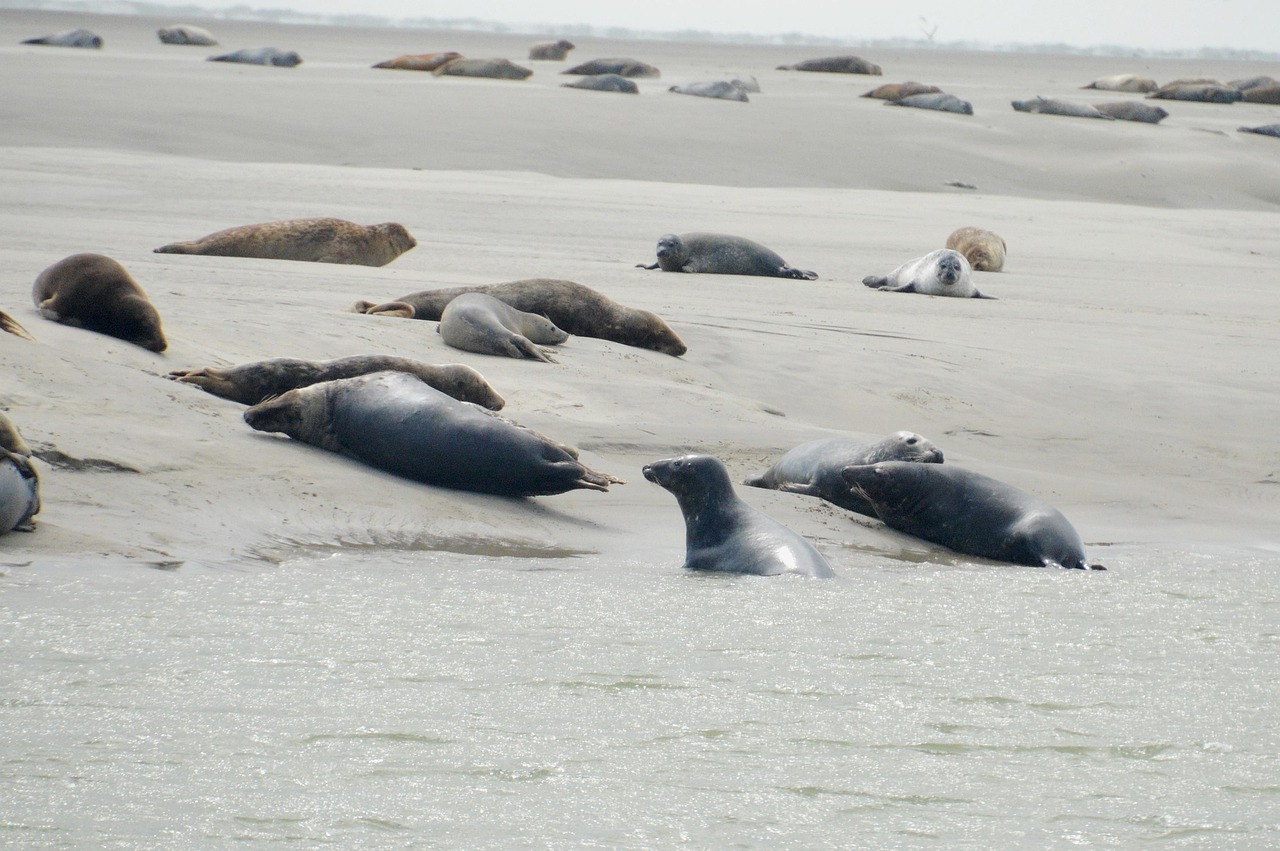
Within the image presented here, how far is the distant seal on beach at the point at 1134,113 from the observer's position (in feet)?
63.8

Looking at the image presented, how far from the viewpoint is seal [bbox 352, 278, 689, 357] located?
20.3 ft

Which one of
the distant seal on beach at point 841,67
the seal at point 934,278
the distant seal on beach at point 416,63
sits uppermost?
the distant seal on beach at point 841,67

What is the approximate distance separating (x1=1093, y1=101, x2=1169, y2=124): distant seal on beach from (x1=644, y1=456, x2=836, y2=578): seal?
1687cm

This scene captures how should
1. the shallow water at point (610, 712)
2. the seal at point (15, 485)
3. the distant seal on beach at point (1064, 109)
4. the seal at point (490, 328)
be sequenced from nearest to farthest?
the shallow water at point (610, 712), the seal at point (15, 485), the seal at point (490, 328), the distant seal on beach at point (1064, 109)

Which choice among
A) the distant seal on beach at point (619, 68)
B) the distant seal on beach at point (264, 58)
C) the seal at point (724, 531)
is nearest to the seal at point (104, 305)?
the seal at point (724, 531)

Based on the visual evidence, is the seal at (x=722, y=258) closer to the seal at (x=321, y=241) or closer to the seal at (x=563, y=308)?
the seal at (x=321, y=241)

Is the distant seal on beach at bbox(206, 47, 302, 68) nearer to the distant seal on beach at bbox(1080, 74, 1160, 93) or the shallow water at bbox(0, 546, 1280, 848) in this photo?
the distant seal on beach at bbox(1080, 74, 1160, 93)

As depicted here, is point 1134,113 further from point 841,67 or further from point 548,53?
point 548,53

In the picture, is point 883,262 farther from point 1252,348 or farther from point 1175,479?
point 1175,479

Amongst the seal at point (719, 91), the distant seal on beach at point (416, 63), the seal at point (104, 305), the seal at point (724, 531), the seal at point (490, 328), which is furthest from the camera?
the distant seal on beach at point (416, 63)

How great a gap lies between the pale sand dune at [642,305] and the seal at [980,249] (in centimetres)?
12

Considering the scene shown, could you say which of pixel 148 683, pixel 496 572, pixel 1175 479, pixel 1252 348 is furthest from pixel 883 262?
pixel 148 683

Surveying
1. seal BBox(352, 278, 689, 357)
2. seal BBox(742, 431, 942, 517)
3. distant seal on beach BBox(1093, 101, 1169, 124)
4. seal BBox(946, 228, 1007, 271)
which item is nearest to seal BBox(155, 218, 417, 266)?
seal BBox(352, 278, 689, 357)

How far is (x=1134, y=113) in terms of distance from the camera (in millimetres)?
19500
